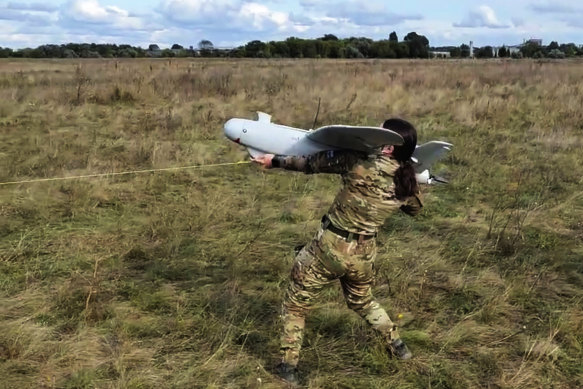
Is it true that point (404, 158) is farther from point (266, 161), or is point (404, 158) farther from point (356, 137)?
point (266, 161)

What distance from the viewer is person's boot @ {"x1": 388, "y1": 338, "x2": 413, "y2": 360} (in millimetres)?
3619

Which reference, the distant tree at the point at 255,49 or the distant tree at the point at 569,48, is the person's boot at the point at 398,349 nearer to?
the distant tree at the point at 255,49

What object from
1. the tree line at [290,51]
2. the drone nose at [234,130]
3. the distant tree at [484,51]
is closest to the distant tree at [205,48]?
the tree line at [290,51]

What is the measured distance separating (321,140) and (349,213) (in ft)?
1.43

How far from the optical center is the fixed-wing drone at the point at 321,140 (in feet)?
9.71

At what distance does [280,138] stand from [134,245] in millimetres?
2380

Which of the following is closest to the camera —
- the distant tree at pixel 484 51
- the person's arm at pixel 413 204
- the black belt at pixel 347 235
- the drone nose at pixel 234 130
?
the black belt at pixel 347 235

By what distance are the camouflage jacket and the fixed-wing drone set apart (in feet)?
0.26

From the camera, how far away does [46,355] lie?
356 cm

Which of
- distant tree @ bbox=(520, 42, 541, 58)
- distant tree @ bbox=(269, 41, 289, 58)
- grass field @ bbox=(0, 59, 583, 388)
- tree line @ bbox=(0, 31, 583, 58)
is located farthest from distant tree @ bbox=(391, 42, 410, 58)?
grass field @ bbox=(0, 59, 583, 388)

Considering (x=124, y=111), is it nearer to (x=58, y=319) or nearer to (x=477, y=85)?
(x=58, y=319)

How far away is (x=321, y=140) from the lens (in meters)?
3.25

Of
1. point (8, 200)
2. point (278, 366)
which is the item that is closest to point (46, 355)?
point (278, 366)

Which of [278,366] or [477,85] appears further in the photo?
[477,85]
